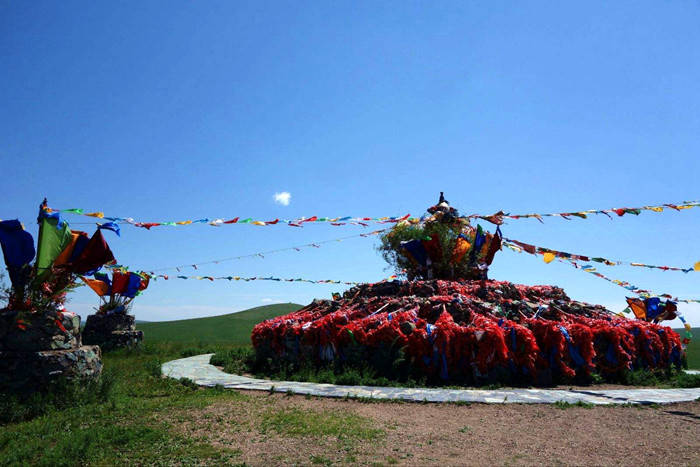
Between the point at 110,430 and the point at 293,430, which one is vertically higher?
the point at 293,430

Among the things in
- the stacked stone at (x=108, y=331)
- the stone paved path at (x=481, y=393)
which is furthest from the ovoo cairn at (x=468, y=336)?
the stacked stone at (x=108, y=331)

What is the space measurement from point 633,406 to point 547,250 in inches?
328

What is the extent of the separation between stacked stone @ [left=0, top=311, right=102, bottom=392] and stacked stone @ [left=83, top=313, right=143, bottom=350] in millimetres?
13052

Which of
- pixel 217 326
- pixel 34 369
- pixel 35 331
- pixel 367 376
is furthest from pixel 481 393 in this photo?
pixel 217 326

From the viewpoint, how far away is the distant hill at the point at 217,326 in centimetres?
3248

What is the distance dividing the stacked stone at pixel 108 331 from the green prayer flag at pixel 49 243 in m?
13.0

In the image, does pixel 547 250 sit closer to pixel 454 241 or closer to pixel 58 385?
pixel 454 241

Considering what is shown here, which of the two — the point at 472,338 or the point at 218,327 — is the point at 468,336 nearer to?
the point at 472,338

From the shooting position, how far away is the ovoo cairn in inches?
403

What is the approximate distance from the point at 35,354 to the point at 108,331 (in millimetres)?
13415

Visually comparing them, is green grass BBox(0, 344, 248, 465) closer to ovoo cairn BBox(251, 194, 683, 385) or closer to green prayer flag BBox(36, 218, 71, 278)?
green prayer flag BBox(36, 218, 71, 278)

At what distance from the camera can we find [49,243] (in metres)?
8.61

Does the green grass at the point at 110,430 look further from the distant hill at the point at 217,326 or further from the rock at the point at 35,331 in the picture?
the distant hill at the point at 217,326

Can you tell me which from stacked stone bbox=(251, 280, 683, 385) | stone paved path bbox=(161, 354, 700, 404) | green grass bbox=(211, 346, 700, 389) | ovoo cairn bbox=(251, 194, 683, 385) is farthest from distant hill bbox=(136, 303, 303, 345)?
stone paved path bbox=(161, 354, 700, 404)
